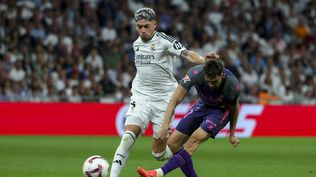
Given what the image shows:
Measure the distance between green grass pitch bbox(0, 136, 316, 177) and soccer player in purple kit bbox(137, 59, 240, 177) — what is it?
1.84 metres

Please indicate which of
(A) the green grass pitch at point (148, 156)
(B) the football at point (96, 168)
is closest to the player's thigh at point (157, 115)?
(B) the football at point (96, 168)

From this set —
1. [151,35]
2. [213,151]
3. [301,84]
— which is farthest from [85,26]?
[151,35]

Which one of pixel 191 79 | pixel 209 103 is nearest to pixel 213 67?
pixel 191 79

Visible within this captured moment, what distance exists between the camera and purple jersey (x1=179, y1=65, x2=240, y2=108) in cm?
1005

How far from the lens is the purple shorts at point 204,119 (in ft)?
33.9

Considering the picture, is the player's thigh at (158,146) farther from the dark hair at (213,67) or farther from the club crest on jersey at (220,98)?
the dark hair at (213,67)

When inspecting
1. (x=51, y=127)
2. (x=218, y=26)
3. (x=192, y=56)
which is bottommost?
(x=51, y=127)

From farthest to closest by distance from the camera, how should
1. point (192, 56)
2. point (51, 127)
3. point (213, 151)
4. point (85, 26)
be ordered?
point (85, 26) < point (51, 127) < point (213, 151) < point (192, 56)

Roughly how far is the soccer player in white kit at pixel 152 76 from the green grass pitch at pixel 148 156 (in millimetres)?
1656

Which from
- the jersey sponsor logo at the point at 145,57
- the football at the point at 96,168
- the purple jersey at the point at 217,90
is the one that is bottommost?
the football at the point at 96,168

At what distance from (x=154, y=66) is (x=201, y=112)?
2.94ft

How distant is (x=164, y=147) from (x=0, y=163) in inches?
164

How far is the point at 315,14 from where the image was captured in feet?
91.2

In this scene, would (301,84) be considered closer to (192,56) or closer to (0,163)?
(0,163)
